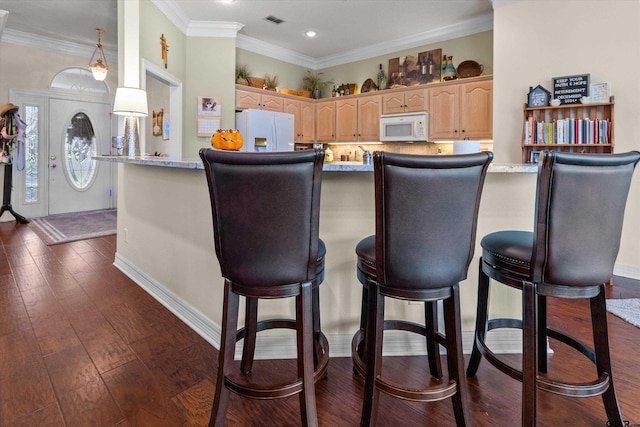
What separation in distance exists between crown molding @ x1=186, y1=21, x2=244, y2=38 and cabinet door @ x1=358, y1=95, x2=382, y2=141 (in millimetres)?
2150

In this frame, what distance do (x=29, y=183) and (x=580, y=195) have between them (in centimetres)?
758

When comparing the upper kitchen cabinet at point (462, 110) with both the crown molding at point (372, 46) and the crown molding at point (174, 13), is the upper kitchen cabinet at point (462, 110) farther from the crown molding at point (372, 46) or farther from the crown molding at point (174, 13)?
the crown molding at point (174, 13)

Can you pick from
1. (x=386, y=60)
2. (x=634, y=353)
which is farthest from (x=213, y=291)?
(x=386, y=60)

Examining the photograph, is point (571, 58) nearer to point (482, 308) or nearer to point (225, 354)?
point (482, 308)

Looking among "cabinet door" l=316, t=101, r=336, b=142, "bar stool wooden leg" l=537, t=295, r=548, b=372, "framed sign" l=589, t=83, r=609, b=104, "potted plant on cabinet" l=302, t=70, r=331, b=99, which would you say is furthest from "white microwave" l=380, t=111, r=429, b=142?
"bar stool wooden leg" l=537, t=295, r=548, b=372

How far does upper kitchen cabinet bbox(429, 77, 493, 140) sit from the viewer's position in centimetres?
473

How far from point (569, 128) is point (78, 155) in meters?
7.55

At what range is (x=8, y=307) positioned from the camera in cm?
260

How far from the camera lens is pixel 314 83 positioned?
6730mm

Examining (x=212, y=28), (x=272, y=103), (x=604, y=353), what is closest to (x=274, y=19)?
(x=212, y=28)

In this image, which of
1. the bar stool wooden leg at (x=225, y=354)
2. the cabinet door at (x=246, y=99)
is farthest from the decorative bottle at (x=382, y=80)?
the bar stool wooden leg at (x=225, y=354)

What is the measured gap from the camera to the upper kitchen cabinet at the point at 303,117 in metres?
6.19

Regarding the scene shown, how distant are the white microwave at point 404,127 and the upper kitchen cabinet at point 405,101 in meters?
0.10

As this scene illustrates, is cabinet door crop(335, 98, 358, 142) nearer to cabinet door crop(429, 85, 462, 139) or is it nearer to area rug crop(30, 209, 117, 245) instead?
cabinet door crop(429, 85, 462, 139)
